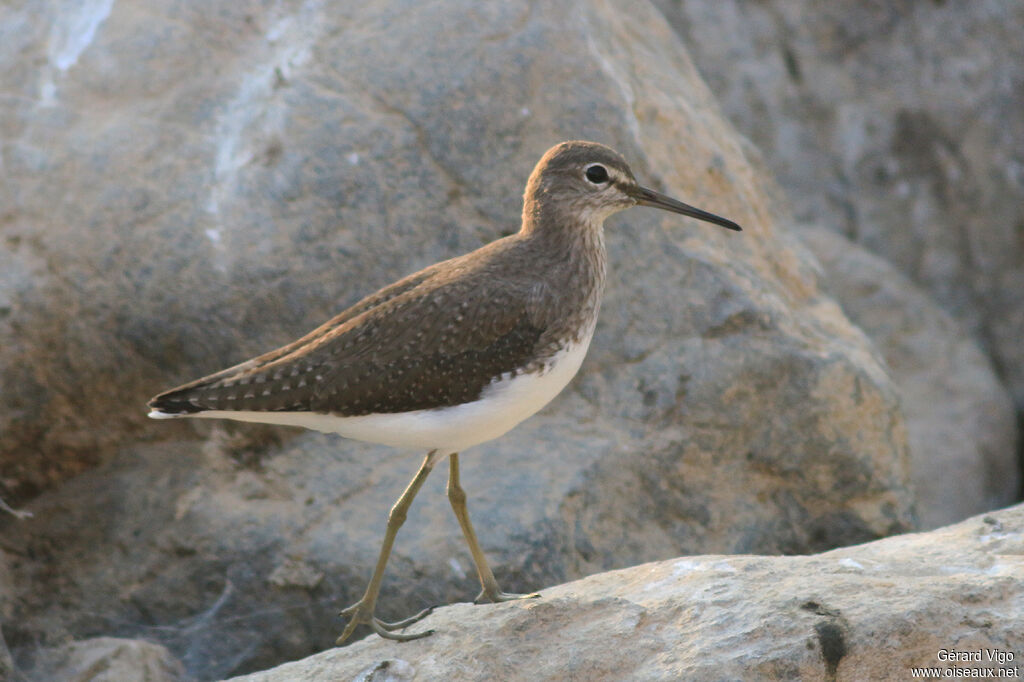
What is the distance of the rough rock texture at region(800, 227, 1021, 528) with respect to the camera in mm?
11773

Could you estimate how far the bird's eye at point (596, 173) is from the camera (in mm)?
6957

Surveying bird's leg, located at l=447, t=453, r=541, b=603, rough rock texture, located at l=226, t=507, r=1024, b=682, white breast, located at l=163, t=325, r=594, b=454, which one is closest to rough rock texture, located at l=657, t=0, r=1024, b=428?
rough rock texture, located at l=226, t=507, r=1024, b=682

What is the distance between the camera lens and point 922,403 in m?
12.4

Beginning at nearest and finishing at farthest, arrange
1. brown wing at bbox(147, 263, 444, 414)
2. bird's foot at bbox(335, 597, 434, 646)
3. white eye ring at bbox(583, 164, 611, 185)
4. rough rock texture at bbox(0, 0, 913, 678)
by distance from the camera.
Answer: brown wing at bbox(147, 263, 444, 414), bird's foot at bbox(335, 597, 434, 646), white eye ring at bbox(583, 164, 611, 185), rough rock texture at bbox(0, 0, 913, 678)

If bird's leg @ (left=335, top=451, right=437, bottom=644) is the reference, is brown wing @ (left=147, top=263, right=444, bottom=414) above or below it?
above

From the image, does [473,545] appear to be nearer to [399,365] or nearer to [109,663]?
[399,365]

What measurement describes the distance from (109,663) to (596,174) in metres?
4.31

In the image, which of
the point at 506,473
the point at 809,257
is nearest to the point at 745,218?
the point at 809,257

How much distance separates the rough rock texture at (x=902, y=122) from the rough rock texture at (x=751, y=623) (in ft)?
22.1

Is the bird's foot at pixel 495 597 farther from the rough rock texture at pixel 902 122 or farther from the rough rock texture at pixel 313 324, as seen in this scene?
the rough rock texture at pixel 902 122

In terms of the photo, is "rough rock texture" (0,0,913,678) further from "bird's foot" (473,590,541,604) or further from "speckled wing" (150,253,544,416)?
"speckled wing" (150,253,544,416)

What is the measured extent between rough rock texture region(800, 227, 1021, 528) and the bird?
20.1 feet

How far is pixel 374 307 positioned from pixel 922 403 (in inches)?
305

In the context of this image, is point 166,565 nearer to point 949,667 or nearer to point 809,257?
point 949,667
